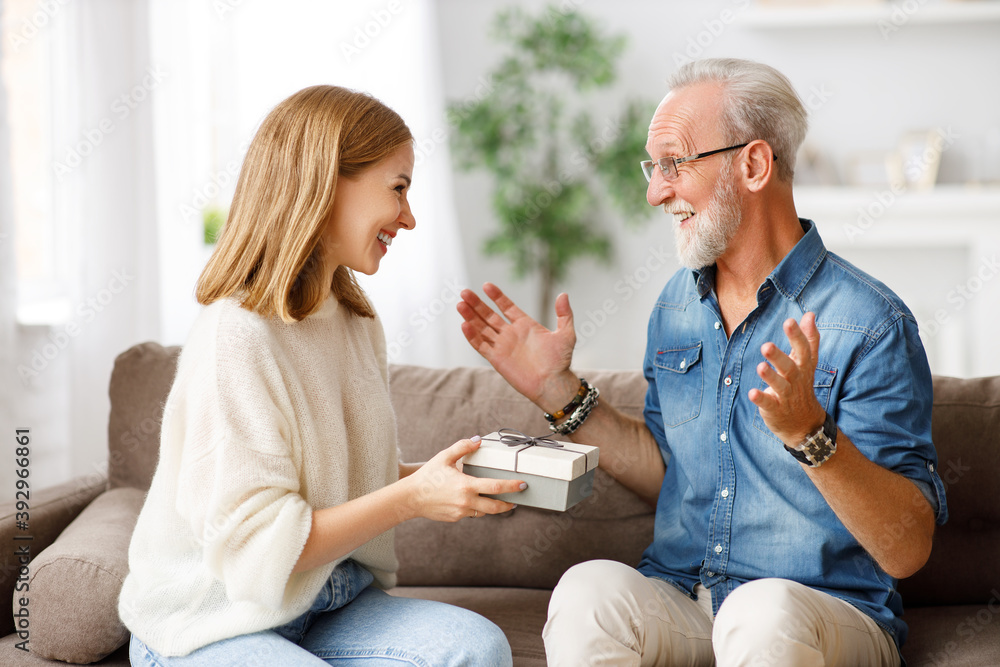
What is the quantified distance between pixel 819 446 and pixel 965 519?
69 cm

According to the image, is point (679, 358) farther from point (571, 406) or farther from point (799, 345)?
point (799, 345)

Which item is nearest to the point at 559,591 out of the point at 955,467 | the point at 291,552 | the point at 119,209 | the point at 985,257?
the point at 291,552

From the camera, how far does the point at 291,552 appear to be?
113 cm

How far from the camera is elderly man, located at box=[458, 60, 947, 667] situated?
4.00 ft

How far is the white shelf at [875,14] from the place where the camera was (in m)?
3.76

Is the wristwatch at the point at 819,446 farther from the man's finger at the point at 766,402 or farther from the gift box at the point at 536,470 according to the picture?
the gift box at the point at 536,470

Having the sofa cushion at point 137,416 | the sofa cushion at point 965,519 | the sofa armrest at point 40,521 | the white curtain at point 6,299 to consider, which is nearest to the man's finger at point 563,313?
the sofa cushion at point 965,519

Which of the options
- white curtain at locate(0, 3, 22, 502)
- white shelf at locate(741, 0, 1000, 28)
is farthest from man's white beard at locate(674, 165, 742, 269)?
white shelf at locate(741, 0, 1000, 28)

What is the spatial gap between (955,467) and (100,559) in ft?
5.08

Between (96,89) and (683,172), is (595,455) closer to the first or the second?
(683,172)

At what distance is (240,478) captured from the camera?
1.12 m

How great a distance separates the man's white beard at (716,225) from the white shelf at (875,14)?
2790 mm

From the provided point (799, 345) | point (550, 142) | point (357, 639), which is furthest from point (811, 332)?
point (550, 142)

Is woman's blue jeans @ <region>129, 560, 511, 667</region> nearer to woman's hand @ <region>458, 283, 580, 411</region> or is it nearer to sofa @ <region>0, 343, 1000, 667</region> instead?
sofa @ <region>0, 343, 1000, 667</region>
